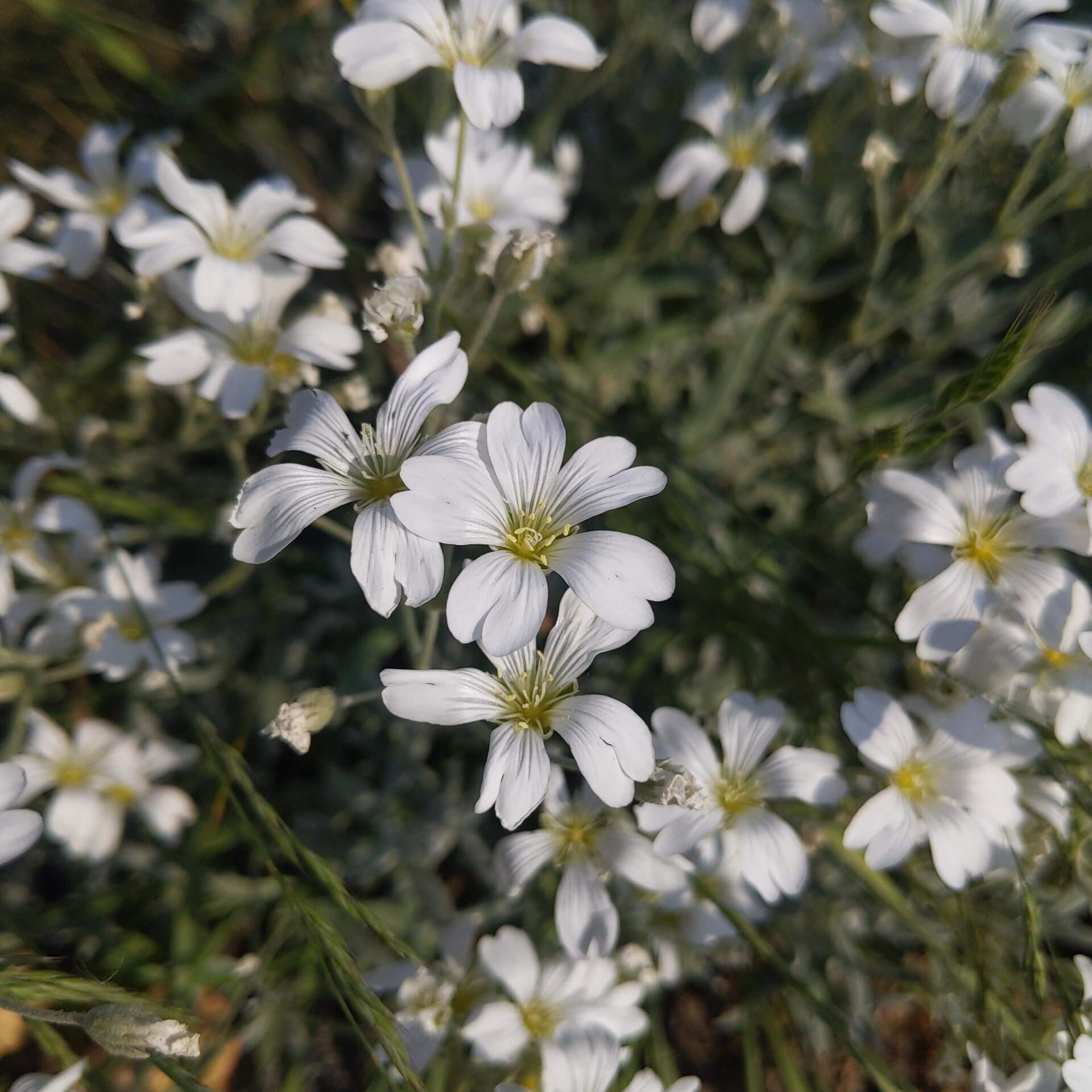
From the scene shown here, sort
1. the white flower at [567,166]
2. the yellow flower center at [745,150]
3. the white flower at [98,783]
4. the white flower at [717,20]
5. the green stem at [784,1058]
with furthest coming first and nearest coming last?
1. the white flower at [567,166]
2. the yellow flower center at [745,150]
3. the white flower at [717,20]
4. the white flower at [98,783]
5. the green stem at [784,1058]

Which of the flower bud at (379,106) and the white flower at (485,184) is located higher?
the flower bud at (379,106)

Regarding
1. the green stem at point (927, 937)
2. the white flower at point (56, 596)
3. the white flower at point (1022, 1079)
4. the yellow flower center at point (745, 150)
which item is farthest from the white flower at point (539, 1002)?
the yellow flower center at point (745, 150)

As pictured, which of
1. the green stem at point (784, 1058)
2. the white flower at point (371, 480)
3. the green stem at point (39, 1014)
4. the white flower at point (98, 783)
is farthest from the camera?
the white flower at point (98, 783)

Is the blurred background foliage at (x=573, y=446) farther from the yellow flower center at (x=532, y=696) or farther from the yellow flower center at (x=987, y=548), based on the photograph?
the yellow flower center at (x=532, y=696)

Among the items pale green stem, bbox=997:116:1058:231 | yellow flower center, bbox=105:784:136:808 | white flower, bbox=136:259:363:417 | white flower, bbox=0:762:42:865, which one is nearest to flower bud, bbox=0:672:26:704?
yellow flower center, bbox=105:784:136:808

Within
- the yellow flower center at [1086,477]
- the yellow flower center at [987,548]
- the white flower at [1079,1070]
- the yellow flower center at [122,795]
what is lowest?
the yellow flower center at [122,795]

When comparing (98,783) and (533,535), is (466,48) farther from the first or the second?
(98,783)

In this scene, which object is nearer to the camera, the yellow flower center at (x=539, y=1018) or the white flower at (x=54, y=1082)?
the white flower at (x=54, y=1082)
